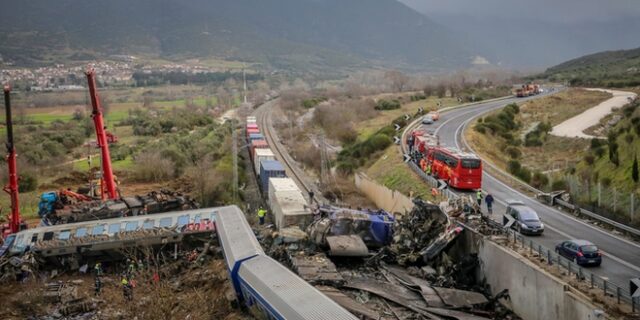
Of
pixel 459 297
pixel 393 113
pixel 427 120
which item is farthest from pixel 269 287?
pixel 393 113

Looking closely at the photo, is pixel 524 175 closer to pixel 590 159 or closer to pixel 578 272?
pixel 590 159

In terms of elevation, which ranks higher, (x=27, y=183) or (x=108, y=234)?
(x=108, y=234)

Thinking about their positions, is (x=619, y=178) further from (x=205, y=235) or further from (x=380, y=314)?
(x=205, y=235)

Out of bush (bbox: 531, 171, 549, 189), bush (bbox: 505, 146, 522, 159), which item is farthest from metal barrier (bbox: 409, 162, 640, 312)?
bush (bbox: 505, 146, 522, 159)

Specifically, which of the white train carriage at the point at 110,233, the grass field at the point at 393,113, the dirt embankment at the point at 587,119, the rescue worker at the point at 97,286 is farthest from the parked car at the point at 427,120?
the rescue worker at the point at 97,286

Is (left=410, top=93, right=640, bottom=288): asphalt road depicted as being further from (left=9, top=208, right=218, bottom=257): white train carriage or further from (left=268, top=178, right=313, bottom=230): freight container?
(left=9, top=208, right=218, bottom=257): white train carriage

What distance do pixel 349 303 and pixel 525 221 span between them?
10.4m

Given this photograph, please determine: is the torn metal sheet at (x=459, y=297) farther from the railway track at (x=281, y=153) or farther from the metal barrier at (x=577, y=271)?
the railway track at (x=281, y=153)

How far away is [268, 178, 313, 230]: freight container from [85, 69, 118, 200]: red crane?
35.7 feet

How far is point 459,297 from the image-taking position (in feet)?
69.5

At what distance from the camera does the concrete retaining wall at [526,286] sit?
17.7 meters

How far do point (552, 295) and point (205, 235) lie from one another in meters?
18.8

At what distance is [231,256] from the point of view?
21828mm

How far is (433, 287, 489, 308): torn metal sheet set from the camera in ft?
67.8
